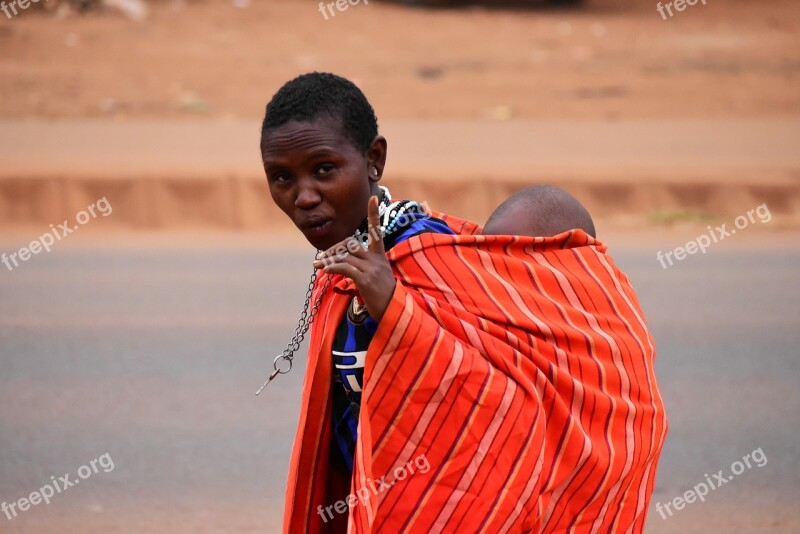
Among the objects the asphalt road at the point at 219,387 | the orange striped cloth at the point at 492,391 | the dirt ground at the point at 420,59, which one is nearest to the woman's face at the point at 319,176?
the orange striped cloth at the point at 492,391

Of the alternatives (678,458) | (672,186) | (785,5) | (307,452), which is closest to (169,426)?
(678,458)

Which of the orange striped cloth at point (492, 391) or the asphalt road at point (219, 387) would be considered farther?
the asphalt road at point (219, 387)

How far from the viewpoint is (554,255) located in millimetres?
2516

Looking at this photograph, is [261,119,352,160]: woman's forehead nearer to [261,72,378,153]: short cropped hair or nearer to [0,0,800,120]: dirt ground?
[261,72,378,153]: short cropped hair

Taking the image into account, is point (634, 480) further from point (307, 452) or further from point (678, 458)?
point (678, 458)

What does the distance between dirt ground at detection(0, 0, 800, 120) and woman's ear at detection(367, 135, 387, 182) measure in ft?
42.1

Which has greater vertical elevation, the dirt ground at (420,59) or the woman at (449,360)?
the woman at (449,360)

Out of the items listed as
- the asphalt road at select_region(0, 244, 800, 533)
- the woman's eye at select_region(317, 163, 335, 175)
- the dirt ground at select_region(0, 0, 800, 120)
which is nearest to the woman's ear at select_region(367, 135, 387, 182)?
the woman's eye at select_region(317, 163, 335, 175)

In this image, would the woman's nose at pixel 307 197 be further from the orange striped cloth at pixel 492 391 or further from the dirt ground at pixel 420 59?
the dirt ground at pixel 420 59

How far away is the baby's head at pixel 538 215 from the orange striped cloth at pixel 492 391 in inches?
3.6

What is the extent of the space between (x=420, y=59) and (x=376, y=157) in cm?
1615

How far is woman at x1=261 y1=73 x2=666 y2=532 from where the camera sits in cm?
233

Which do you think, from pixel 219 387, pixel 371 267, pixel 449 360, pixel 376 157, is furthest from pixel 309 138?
pixel 219 387

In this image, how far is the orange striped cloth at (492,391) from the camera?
2.33 meters
